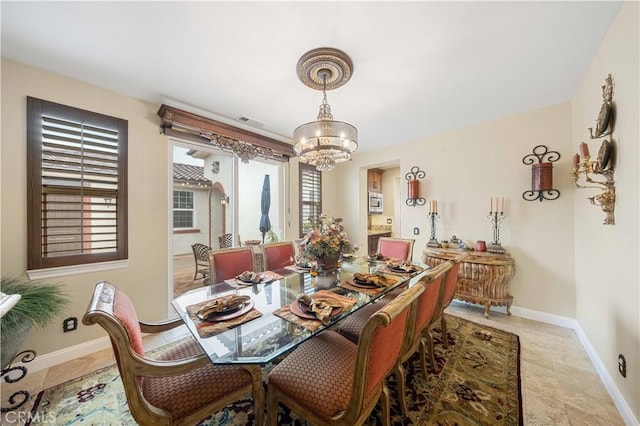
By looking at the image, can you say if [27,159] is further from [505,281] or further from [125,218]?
[505,281]

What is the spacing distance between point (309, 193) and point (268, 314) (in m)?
3.26

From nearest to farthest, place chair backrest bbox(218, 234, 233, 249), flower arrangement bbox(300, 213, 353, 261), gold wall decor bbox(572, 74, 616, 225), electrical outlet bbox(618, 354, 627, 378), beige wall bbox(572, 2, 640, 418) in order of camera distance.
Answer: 1. beige wall bbox(572, 2, 640, 418)
2. electrical outlet bbox(618, 354, 627, 378)
3. gold wall decor bbox(572, 74, 616, 225)
4. flower arrangement bbox(300, 213, 353, 261)
5. chair backrest bbox(218, 234, 233, 249)

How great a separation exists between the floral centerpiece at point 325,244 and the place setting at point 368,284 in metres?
0.25

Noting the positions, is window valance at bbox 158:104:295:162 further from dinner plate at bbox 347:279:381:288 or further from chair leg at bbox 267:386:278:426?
chair leg at bbox 267:386:278:426

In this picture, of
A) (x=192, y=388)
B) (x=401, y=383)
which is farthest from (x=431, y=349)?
(x=192, y=388)

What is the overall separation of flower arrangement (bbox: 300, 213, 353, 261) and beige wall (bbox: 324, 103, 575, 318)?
2255 millimetres

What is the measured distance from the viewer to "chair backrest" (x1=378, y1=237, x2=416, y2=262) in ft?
9.68

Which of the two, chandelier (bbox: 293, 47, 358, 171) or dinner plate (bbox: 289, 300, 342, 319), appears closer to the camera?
dinner plate (bbox: 289, 300, 342, 319)

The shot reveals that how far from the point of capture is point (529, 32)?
5.33 ft

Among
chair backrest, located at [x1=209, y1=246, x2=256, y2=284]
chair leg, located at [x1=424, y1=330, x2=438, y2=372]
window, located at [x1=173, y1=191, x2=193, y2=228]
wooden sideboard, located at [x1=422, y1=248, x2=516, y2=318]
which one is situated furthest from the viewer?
window, located at [x1=173, y1=191, x2=193, y2=228]

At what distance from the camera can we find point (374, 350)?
97cm

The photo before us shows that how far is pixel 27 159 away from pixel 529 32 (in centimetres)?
415

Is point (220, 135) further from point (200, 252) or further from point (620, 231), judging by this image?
point (620, 231)
